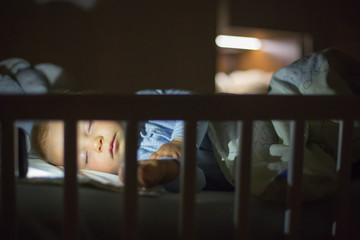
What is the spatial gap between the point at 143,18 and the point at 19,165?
1.83 metres

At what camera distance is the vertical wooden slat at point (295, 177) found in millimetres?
587

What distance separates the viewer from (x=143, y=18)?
229 cm

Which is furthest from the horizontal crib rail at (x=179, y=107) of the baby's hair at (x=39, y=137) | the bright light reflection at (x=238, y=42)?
the bright light reflection at (x=238, y=42)

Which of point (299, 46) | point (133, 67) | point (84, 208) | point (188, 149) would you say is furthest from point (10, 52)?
point (299, 46)

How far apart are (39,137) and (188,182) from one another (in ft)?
2.24

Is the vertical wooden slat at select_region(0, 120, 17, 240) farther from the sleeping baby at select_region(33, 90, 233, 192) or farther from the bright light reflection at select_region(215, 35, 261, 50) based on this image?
the bright light reflection at select_region(215, 35, 261, 50)

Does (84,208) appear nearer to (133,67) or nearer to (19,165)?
(19,165)

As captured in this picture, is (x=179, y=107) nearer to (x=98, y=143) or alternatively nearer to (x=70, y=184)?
(x=70, y=184)

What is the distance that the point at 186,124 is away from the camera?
542 mm

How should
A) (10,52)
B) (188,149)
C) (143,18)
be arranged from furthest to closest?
(143,18) < (10,52) < (188,149)

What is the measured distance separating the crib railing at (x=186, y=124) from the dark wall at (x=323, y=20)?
7.07 feet

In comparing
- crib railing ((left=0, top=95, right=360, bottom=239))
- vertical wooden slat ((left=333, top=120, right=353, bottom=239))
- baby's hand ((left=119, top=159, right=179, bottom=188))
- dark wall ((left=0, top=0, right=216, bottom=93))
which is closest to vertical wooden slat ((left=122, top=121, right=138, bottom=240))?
crib railing ((left=0, top=95, right=360, bottom=239))

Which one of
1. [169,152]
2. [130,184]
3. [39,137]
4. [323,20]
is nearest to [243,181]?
[130,184]

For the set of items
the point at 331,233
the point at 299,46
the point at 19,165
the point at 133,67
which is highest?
the point at 299,46
